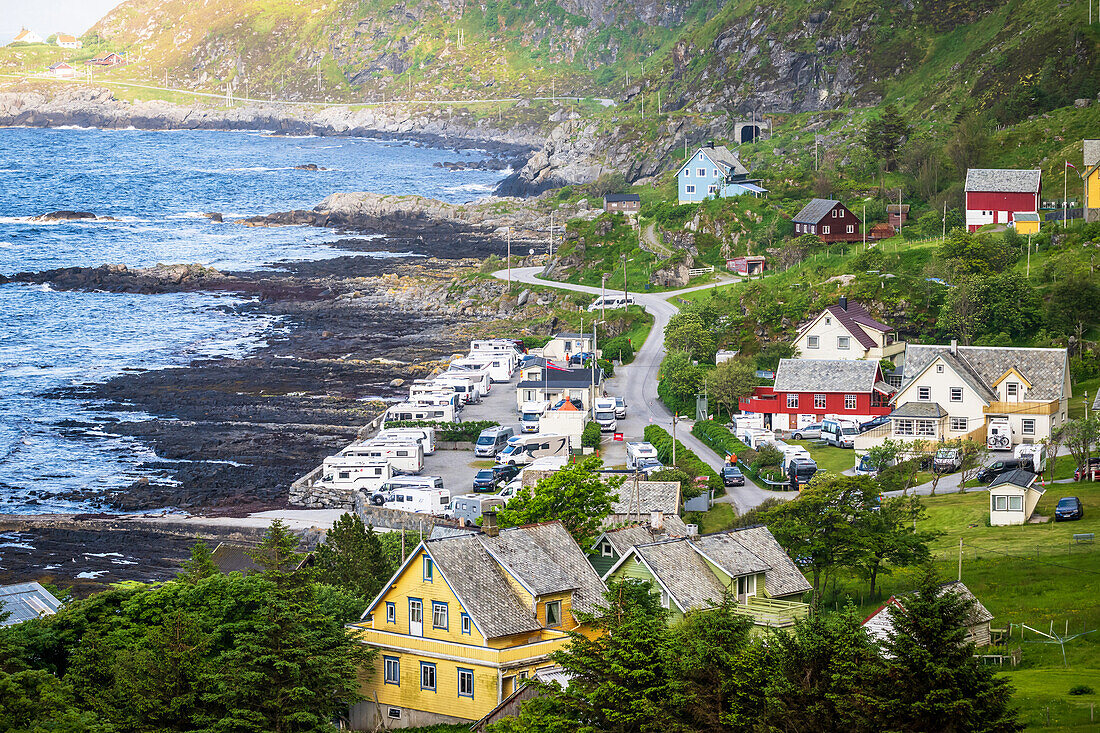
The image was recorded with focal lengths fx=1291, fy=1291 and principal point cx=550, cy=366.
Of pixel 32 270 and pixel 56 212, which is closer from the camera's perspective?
pixel 32 270

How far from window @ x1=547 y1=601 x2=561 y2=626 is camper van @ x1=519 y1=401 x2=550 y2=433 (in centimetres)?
3342

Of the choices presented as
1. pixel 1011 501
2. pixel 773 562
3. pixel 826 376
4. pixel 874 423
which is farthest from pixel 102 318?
pixel 773 562

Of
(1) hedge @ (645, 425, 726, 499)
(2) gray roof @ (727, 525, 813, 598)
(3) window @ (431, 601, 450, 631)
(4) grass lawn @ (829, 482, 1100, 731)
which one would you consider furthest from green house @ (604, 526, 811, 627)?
(1) hedge @ (645, 425, 726, 499)

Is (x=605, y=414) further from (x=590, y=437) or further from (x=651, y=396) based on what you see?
(x=651, y=396)

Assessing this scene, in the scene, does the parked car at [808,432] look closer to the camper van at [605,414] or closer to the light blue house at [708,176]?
the camper van at [605,414]

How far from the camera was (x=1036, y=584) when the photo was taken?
132 feet

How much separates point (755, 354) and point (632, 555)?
142 ft

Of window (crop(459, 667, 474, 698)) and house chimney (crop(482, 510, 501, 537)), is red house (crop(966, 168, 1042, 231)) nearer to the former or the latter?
house chimney (crop(482, 510, 501, 537))

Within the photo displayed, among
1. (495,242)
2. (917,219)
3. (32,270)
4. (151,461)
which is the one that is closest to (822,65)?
(495,242)

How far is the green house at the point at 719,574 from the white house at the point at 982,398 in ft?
80.4

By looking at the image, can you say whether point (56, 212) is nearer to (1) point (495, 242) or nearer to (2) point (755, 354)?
(1) point (495, 242)

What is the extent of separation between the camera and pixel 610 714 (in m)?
25.0

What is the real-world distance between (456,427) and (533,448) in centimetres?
632

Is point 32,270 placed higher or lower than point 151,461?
higher
